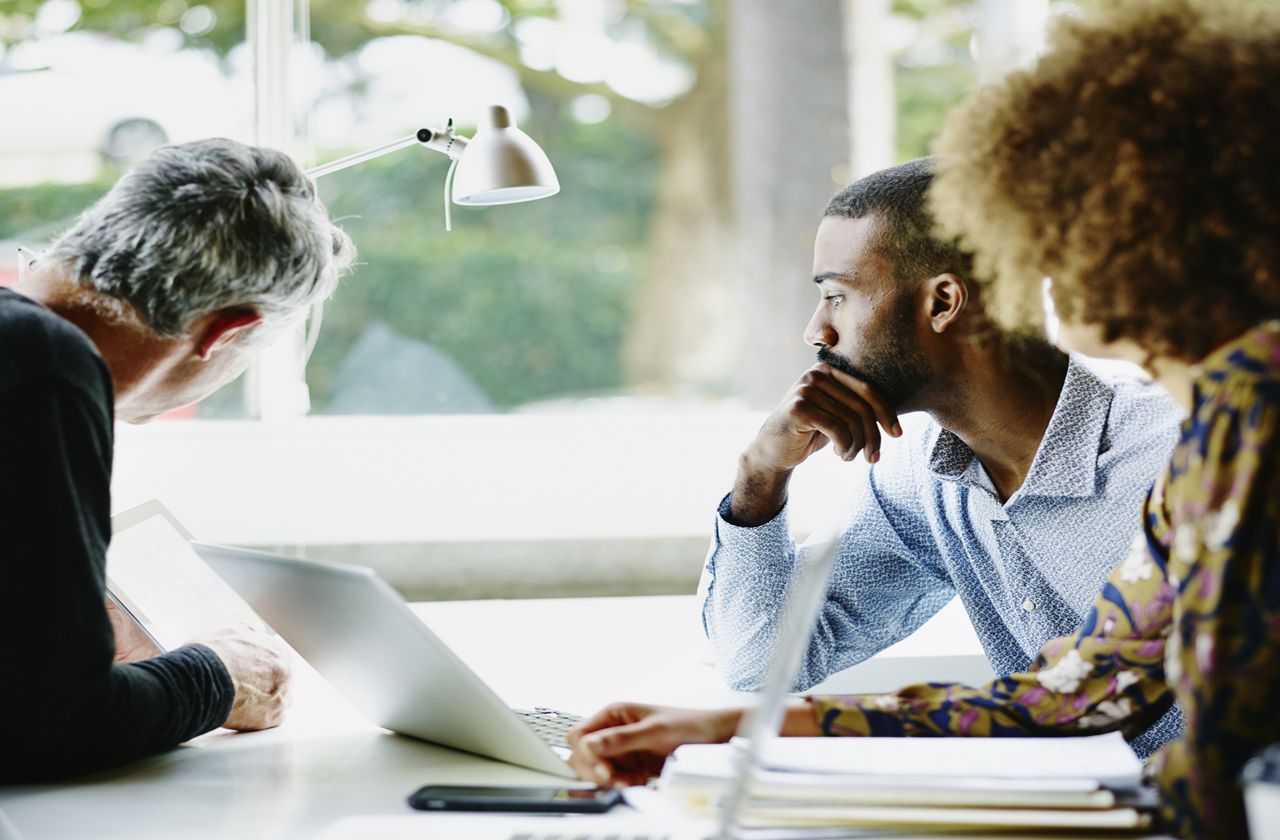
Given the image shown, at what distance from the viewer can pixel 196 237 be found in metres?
1.28

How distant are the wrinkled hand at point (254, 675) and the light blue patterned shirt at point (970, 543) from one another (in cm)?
61

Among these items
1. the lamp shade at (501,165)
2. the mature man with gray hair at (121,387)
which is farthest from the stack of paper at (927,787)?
the lamp shade at (501,165)

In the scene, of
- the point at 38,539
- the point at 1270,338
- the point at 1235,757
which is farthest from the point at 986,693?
the point at 38,539

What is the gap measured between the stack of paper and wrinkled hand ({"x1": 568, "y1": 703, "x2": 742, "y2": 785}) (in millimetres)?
75

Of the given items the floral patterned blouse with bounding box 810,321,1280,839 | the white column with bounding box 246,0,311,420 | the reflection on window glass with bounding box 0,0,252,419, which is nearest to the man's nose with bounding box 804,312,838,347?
the floral patterned blouse with bounding box 810,321,1280,839

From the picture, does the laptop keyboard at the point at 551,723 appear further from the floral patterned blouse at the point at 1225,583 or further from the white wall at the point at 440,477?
the white wall at the point at 440,477

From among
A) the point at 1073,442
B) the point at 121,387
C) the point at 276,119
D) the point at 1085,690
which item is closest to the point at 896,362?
the point at 1073,442

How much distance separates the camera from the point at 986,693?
1163 millimetres

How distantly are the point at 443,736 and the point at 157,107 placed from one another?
2.16 metres

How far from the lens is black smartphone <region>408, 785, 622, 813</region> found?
3.46 ft

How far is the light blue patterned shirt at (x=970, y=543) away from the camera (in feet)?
4.99

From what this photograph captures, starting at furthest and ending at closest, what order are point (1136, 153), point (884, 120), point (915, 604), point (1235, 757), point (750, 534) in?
point (884, 120), point (915, 604), point (750, 534), point (1136, 153), point (1235, 757)

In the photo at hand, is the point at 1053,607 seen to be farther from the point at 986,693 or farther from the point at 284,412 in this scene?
the point at 284,412

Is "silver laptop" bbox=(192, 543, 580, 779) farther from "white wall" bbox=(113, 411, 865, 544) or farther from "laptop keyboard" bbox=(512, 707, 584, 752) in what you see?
"white wall" bbox=(113, 411, 865, 544)
